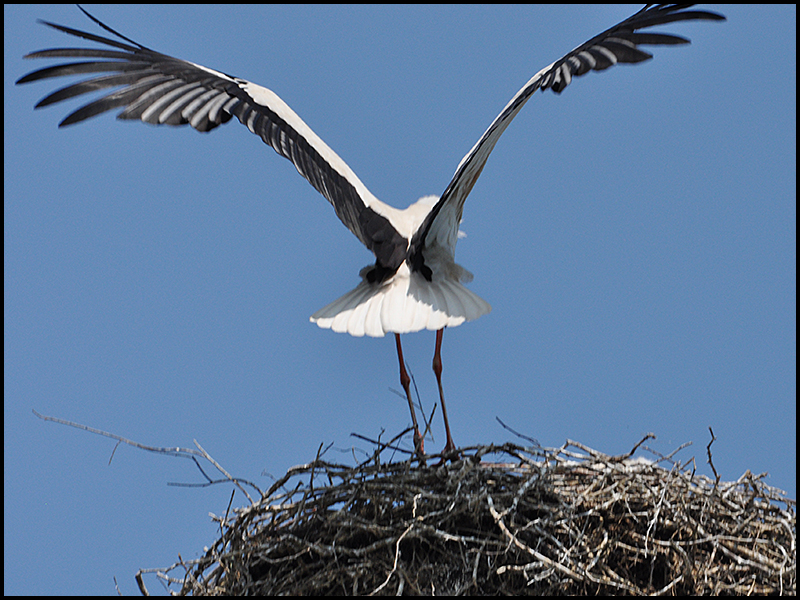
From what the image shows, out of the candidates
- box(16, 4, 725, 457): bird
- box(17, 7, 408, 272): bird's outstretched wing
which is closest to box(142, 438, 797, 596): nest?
box(16, 4, 725, 457): bird

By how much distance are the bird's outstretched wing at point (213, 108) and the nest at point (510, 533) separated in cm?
108

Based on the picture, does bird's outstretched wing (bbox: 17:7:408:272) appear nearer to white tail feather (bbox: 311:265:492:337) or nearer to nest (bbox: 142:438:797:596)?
white tail feather (bbox: 311:265:492:337)

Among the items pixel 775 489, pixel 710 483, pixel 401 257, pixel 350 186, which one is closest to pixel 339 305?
pixel 401 257

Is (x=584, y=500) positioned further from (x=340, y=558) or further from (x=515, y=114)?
(x=515, y=114)

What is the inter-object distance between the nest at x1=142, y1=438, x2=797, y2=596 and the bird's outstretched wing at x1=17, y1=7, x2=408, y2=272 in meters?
1.08

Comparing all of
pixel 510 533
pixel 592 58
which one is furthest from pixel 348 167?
pixel 510 533

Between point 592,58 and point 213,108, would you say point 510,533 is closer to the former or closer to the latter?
point 592,58

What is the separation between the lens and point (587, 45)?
3449 mm

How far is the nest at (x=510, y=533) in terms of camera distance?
302cm

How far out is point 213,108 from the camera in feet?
14.6

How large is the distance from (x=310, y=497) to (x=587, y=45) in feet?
7.68

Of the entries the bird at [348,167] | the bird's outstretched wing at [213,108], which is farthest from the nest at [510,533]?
the bird's outstretched wing at [213,108]

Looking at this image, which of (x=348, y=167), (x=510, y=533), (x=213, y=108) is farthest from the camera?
(x=213, y=108)

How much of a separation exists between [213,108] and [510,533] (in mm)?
2857
